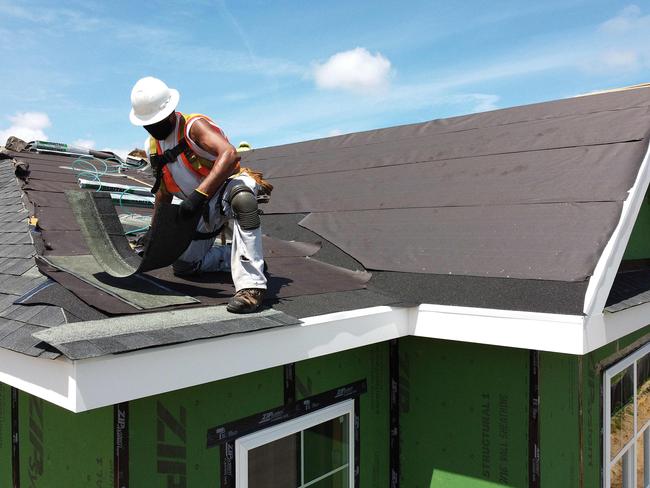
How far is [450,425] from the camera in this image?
3449 millimetres

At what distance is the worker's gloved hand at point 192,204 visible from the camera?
254cm

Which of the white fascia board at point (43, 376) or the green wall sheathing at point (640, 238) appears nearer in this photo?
the white fascia board at point (43, 376)

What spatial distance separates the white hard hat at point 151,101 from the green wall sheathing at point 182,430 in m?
1.41

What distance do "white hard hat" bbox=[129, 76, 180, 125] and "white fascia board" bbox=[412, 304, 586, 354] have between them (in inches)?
72.7

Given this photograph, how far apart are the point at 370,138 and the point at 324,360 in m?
3.60

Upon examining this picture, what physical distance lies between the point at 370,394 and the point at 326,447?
1.56ft

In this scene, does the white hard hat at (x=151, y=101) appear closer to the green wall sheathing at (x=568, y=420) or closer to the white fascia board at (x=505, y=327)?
the white fascia board at (x=505, y=327)

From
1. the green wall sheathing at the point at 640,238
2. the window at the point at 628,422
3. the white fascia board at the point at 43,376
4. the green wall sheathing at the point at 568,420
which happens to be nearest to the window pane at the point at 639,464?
the window at the point at 628,422

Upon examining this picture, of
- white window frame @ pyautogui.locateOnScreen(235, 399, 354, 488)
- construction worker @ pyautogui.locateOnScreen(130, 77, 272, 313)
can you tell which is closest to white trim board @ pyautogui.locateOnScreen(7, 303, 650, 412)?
construction worker @ pyautogui.locateOnScreen(130, 77, 272, 313)

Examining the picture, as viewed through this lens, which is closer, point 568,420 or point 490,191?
point 568,420

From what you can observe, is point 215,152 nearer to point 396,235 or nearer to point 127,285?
point 127,285

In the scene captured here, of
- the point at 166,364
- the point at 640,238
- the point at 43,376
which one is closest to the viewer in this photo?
the point at 43,376

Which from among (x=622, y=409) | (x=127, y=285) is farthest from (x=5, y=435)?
(x=622, y=409)

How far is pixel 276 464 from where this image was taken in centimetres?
304
